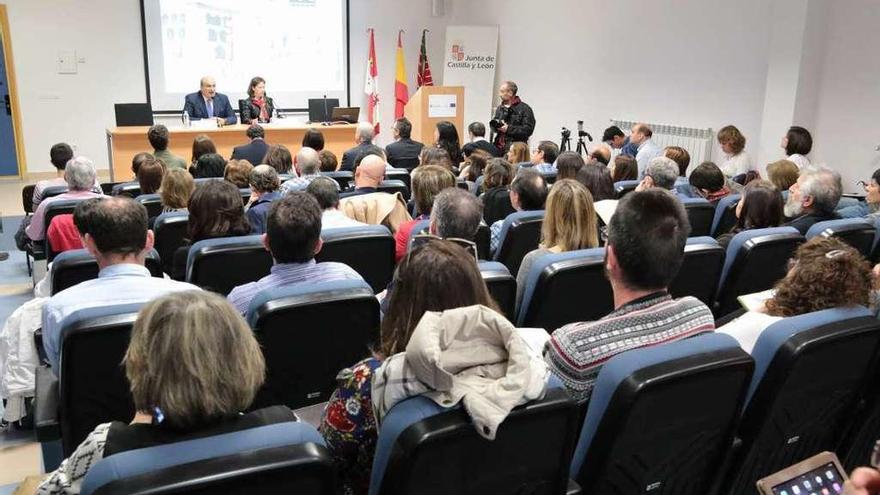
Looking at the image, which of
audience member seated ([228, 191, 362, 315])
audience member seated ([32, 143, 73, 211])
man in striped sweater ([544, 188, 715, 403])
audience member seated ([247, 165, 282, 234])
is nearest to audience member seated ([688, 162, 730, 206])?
audience member seated ([247, 165, 282, 234])

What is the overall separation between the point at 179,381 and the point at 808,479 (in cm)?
121

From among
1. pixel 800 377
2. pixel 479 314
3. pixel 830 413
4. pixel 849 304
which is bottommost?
pixel 830 413

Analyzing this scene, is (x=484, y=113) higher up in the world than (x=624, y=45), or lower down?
lower down

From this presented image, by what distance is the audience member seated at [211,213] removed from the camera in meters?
3.22

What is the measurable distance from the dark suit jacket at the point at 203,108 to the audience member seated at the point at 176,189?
495 centimetres

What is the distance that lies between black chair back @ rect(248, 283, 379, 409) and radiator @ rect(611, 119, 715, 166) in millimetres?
6068

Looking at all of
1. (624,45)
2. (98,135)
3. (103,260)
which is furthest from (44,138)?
(103,260)

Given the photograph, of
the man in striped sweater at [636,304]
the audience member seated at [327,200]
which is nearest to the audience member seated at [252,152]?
the audience member seated at [327,200]

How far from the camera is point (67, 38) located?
9.30m

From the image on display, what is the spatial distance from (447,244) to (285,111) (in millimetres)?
9570

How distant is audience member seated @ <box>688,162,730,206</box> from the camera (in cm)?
449

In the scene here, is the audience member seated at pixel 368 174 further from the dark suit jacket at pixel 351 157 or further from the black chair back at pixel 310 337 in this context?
the black chair back at pixel 310 337

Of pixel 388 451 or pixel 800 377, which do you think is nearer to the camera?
pixel 388 451

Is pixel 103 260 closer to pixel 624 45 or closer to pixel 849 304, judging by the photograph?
pixel 849 304
